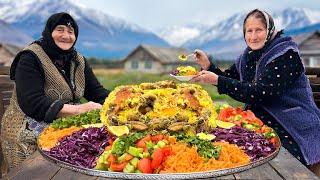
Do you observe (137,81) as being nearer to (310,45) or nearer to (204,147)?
(204,147)

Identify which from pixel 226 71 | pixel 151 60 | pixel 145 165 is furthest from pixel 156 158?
pixel 151 60

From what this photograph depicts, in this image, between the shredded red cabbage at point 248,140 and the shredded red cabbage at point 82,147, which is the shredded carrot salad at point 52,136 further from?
the shredded red cabbage at point 248,140

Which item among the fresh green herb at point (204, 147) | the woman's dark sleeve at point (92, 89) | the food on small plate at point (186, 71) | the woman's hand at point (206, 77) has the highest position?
the food on small plate at point (186, 71)

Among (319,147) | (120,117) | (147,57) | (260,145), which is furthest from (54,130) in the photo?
(147,57)

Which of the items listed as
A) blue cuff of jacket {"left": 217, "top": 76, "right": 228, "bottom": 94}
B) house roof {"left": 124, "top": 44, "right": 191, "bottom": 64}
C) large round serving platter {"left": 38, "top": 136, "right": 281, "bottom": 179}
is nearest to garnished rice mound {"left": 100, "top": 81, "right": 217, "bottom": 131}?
large round serving platter {"left": 38, "top": 136, "right": 281, "bottom": 179}

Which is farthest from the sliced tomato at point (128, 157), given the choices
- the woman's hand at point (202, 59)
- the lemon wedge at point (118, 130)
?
the woman's hand at point (202, 59)

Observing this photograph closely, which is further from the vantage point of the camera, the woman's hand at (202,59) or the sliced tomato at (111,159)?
the woman's hand at (202,59)

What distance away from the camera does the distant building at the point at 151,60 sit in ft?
158

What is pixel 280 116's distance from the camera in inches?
201

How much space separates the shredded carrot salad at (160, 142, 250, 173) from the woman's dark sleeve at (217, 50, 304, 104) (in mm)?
1715

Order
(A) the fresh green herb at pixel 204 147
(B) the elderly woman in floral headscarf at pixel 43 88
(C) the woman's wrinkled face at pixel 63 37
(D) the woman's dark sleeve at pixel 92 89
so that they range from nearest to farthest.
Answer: (A) the fresh green herb at pixel 204 147, (B) the elderly woman in floral headscarf at pixel 43 88, (C) the woman's wrinkled face at pixel 63 37, (D) the woman's dark sleeve at pixel 92 89

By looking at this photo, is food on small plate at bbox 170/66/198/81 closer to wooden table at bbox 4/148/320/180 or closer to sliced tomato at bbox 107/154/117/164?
wooden table at bbox 4/148/320/180

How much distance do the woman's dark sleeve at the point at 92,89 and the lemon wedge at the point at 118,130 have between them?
110 inches

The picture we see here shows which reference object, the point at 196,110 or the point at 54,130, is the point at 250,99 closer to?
the point at 196,110
